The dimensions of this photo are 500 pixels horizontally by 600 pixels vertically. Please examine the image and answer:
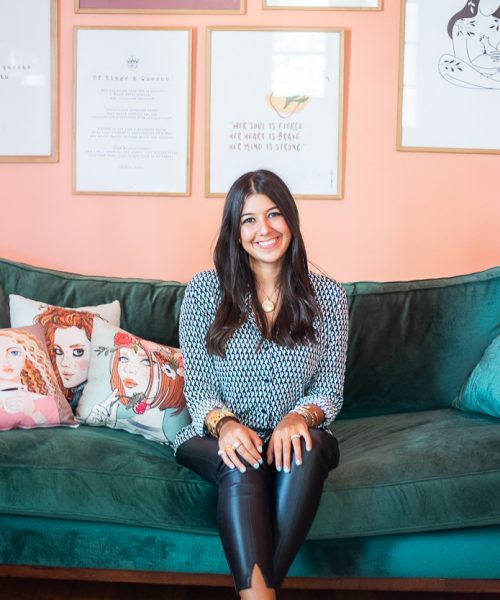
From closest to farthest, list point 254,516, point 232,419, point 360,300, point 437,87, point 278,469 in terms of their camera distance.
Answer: point 254,516
point 278,469
point 232,419
point 360,300
point 437,87

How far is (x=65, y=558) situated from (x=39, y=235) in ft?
→ 4.81

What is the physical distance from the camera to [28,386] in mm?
2168

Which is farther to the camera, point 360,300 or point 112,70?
point 112,70

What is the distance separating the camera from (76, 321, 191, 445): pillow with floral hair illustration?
7.34ft

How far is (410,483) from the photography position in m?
1.91

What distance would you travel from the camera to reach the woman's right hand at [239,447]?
1.78 metres

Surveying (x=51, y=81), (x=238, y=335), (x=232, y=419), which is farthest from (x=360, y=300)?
(x=51, y=81)

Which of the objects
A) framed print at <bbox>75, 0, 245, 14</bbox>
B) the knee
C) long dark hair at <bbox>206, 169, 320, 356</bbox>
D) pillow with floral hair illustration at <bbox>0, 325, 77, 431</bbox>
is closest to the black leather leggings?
the knee

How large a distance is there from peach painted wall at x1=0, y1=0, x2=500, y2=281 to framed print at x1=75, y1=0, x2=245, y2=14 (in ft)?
0.08

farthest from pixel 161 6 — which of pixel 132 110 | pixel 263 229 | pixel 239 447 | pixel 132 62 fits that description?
pixel 239 447

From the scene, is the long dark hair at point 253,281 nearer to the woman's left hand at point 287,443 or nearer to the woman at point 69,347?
→ the woman's left hand at point 287,443

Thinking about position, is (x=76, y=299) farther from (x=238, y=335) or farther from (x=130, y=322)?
(x=238, y=335)

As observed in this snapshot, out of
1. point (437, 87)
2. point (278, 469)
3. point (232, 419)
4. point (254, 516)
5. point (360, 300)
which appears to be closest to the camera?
point (254, 516)

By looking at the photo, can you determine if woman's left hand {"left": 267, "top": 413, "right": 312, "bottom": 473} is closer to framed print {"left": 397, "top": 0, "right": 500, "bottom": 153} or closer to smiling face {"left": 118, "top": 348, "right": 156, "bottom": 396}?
smiling face {"left": 118, "top": 348, "right": 156, "bottom": 396}
